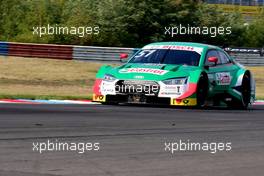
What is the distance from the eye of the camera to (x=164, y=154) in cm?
723

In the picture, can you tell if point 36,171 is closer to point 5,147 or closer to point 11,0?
point 5,147

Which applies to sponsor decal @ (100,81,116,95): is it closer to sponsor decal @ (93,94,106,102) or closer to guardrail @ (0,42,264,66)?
sponsor decal @ (93,94,106,102)

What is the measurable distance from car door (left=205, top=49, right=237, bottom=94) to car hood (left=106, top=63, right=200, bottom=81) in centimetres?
56

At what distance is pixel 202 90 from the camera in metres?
13.8

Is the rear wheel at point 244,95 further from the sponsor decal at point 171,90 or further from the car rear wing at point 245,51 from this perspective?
the car rear wing at point 245,51

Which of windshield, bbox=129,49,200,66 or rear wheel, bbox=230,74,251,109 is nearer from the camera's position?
windshield, bbox=129,49,200,66

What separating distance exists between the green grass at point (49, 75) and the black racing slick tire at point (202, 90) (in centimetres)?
812

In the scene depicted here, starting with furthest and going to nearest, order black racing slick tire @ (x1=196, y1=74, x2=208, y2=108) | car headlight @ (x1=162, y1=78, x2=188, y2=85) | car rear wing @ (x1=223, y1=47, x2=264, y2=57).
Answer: car rear wing @ (x1=223, y1=47, x2=264, y2=57) → black racing slick tire @ (x1=196, y1=74, x2=208, y2=108) → car headlight @ (x1=162, y1=78, x2=188, y2=85)

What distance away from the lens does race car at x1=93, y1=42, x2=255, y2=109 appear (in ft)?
43.7

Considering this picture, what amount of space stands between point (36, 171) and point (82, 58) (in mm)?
27736

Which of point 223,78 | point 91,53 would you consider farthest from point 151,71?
point 91,53

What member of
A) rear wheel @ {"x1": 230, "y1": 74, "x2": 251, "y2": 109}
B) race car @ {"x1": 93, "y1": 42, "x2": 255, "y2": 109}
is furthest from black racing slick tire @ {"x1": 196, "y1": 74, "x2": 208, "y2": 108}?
rear wheel @ {"x1": 230, "y1": 74, "x2": 251, "y2": 109}

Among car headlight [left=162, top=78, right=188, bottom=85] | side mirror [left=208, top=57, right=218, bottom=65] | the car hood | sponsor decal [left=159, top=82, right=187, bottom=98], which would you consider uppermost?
side mirror [left=208, top=57, right=218, bottom=65]

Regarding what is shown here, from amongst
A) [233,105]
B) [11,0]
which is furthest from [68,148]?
[11,0]
